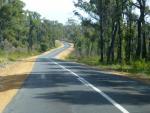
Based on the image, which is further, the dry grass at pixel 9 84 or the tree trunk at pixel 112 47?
the tree trunk at pixel 112 47

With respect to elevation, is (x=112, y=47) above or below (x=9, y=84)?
above

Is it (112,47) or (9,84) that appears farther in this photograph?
(112,47)

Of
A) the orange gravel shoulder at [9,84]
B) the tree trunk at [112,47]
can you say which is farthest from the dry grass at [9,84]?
the tree trunk at [112,47]

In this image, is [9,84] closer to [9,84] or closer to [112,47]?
[9,84]

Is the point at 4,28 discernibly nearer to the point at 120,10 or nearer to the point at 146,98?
the point at 120,10

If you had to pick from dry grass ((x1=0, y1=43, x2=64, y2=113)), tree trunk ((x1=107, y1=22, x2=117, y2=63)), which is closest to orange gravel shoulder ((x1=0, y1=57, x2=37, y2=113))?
dry grass ((x1=0, y1=43, x2=64, y2=113))

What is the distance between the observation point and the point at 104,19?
8031 centimetres

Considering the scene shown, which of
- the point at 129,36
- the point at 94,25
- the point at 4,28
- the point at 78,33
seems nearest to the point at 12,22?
the point at 4,28

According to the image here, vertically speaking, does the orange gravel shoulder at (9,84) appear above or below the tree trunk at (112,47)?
below

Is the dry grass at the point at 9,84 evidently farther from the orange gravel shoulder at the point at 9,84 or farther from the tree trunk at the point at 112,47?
the tree trunk at the point at 112,47

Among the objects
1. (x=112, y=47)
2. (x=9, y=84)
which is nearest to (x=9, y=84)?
(x=9, y=84)

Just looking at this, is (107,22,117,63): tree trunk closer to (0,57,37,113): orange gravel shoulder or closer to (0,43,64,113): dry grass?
(0,43,64,113): dry grass

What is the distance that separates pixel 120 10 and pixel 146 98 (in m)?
49.5

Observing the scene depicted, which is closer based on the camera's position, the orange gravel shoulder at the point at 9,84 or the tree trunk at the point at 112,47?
the orange gravel shoulder at the point at 9,84
